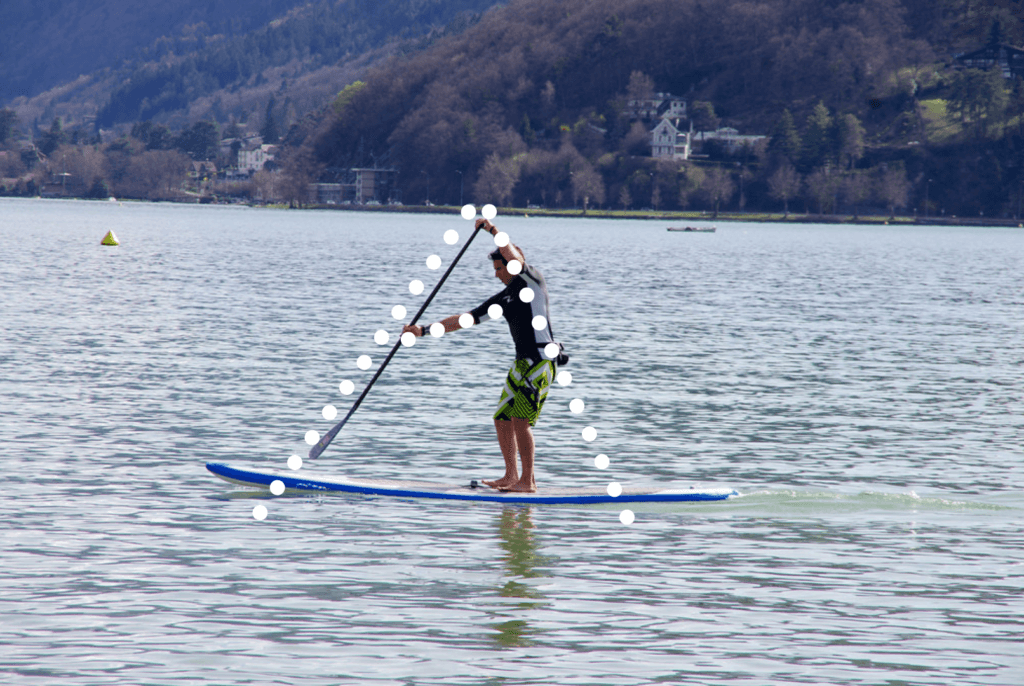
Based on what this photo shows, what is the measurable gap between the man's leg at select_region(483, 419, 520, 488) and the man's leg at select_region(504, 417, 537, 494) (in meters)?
0.03

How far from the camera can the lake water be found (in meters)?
9.71

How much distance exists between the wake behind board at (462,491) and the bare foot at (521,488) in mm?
107

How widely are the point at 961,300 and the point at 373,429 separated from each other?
44.7 meters

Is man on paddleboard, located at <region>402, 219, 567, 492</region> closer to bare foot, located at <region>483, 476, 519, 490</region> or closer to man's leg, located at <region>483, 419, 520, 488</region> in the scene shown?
man's leg, located at <region>483, 419, 520, 488</region>

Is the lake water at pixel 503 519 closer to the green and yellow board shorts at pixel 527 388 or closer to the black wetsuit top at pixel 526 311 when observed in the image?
the green and yellow board shorts at pixel 527 388

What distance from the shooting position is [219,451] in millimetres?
18453

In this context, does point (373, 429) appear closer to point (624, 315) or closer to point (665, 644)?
point (665, 644)

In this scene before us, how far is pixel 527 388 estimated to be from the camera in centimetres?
1427

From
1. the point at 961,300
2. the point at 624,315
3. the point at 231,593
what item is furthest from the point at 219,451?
the point at 961,300

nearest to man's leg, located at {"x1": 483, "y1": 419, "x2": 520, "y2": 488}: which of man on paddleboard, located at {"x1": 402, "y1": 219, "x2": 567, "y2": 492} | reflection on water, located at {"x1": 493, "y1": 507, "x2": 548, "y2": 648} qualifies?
man on paddleboard, located at {"x1": 402, "y1": 219, "x2": 567, "y2": 492}

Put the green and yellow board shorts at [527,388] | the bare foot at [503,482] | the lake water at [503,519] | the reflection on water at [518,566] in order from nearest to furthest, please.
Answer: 1. the lake water at [503,519]
2. the reflection on water at [518,566]
3. the green and yellow board shorts at [527,388]
4. the bare foot at [503,482]

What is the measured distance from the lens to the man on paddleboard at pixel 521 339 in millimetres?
13719

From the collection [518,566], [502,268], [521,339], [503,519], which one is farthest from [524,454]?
[518,566]

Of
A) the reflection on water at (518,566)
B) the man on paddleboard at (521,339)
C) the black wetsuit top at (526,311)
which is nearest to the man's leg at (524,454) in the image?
the man on paddleboard at (521,339)
